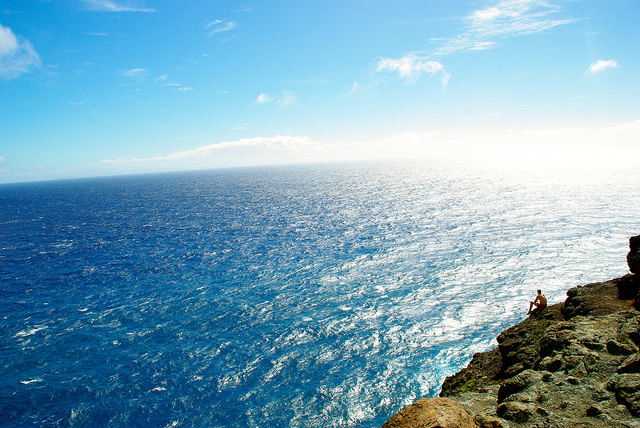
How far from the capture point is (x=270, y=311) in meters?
45.8

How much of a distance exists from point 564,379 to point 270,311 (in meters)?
36.7

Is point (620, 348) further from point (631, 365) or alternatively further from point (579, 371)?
point (579, 371)

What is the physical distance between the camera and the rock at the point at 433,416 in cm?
1100

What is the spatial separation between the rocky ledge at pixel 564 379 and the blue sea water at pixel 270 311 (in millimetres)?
12616

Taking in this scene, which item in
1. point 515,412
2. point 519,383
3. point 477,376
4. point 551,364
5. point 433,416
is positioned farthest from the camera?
point 477,376

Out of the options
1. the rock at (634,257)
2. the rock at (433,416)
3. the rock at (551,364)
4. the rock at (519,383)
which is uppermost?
the rock at (634,257)

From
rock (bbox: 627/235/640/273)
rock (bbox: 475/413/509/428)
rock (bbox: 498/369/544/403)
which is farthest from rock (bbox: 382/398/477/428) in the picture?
rock (bbox: 627/235/640/273)

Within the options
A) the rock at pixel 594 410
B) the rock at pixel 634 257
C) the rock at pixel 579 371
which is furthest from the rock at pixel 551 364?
the rock at pixel 634 257

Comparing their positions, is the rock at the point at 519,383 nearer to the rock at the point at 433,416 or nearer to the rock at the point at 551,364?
the rock at the point at 551,364

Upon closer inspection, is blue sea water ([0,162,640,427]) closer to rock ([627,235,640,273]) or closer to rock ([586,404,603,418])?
rock ([627,235,640,273])

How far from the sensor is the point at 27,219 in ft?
440

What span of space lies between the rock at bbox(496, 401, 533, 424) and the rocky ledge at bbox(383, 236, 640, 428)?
37mm

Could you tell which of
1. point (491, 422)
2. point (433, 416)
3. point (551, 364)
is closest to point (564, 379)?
point (551, 364)

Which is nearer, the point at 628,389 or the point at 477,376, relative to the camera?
the point at 628,389
